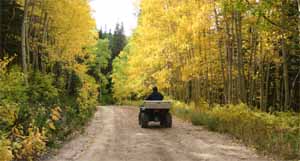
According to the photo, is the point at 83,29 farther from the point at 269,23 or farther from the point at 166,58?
the point at 269,23

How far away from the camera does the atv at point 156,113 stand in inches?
725

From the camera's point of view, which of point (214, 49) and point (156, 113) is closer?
point (156, 113)

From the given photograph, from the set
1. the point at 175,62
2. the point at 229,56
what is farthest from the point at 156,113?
the point at 175,62

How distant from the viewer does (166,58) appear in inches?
1128

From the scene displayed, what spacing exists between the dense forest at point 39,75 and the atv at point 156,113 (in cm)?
299

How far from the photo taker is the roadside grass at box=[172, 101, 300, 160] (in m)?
11.0

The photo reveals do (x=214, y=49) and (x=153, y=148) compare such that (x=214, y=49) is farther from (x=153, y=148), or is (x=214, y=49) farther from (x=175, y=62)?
(x=153, y=148)

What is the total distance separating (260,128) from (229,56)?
8062 mm

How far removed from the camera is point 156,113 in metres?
19.0

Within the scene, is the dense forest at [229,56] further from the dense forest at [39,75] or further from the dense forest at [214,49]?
the dense forest at [39,75]

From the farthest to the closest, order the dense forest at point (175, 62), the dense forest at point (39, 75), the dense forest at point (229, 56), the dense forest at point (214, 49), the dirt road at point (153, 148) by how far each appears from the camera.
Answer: the dense forest at point (214, 49), the dense forest at point (229, 56), the dense forest at point (175, 62), the dirt road at point (153, 148), the dense forest at point (39, 75)

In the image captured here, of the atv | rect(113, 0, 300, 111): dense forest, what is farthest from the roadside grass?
rect(113, 0, 300, 111): dense forest

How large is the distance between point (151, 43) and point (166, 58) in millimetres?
1548

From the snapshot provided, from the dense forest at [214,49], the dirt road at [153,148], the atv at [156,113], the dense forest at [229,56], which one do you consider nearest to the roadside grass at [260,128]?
the dense forest at [229,56]
